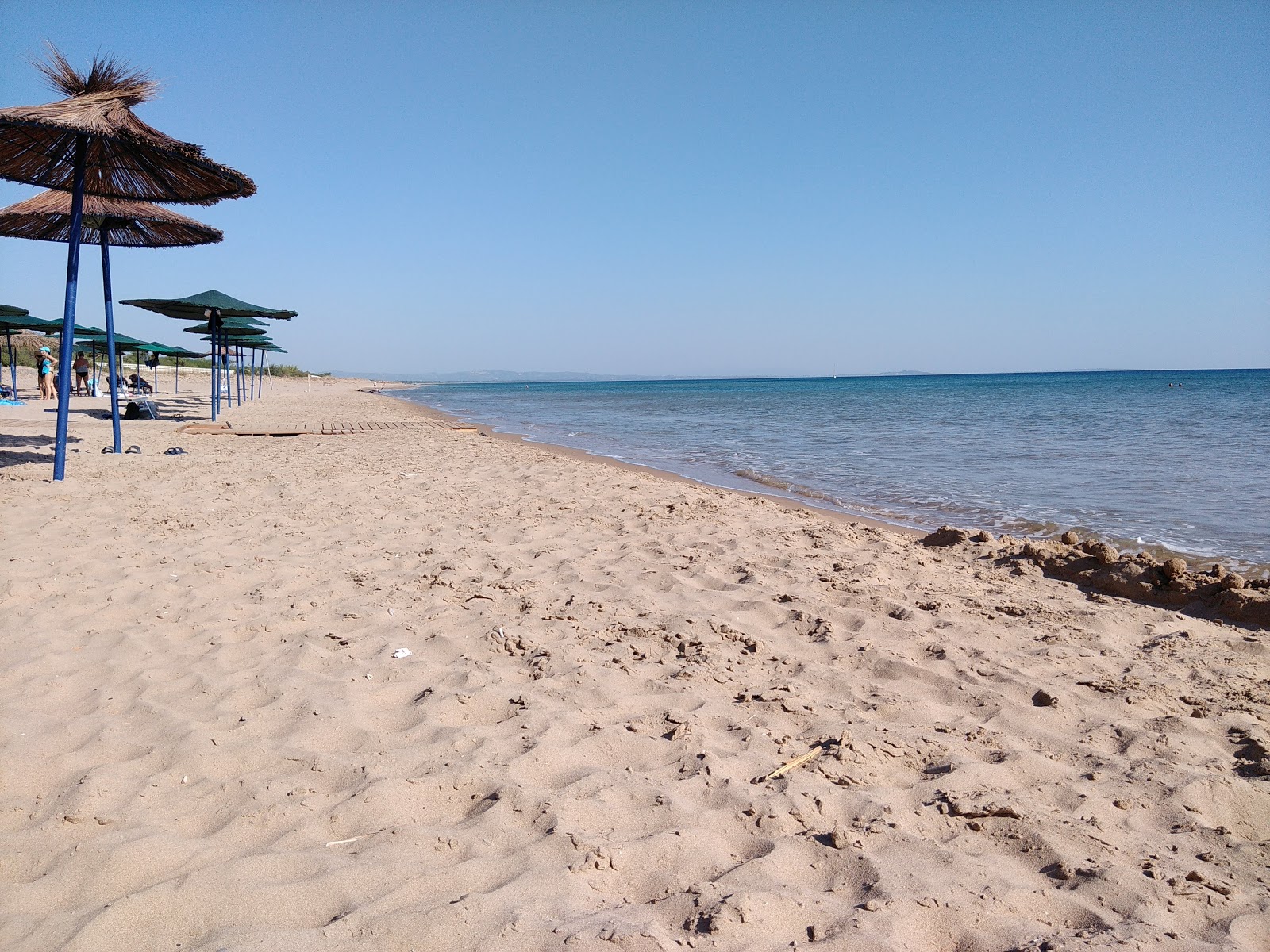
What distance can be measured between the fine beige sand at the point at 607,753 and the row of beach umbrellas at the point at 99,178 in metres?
3.36

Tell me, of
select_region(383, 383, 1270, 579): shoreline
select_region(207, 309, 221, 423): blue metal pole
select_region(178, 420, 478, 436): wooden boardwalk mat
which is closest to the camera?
select_region(383, 383, 1270, 579): shoreline

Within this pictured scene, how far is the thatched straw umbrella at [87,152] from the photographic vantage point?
622 centimetres

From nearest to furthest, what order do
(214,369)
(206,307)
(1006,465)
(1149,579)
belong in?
(1149,579), (1006,465), (206,307), (214,369)

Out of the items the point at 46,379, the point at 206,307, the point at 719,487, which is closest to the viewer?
the point at 719,487

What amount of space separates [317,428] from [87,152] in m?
7.51

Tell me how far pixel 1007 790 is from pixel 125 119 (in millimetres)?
8144

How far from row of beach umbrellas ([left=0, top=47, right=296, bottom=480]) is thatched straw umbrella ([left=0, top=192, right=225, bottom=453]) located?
0.01m

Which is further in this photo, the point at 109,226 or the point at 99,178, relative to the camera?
the point at 109,226

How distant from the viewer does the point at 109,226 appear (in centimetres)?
947

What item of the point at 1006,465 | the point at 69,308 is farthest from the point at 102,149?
the point at 1006,465

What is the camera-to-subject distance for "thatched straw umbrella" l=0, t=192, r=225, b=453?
8.78m

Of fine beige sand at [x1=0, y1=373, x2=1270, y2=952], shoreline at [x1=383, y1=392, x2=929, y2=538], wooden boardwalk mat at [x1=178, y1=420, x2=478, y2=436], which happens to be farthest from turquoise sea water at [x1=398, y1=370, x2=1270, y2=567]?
fine beige sand at [x1=0, y1=373, x2=1270, y2=952]

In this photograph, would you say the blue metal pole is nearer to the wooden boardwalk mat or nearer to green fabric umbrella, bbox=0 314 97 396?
the wooden boardwalk mat

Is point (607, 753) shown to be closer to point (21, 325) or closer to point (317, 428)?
point (317, 428)
